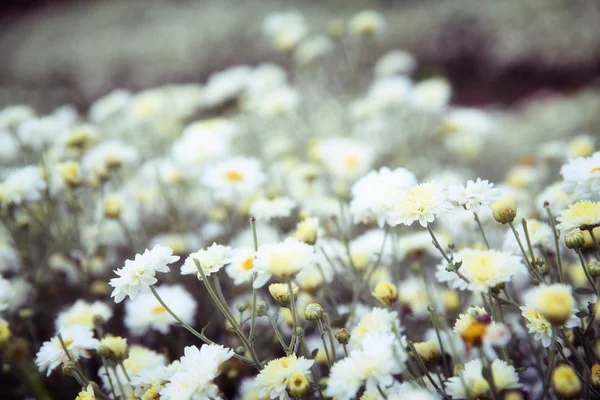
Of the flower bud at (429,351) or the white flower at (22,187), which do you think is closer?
the flower bud at (429,351)

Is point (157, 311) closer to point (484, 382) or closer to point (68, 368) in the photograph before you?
point (68, 368)

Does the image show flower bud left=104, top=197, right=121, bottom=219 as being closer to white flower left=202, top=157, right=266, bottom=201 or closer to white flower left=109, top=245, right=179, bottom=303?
white flower left=202, top=157, right=266, bottom=201

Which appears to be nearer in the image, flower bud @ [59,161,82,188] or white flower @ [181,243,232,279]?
white flower @ [181,243,232,279]

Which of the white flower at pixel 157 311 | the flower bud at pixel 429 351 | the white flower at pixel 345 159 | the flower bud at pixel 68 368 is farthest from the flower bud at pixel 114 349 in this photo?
the white flower at pixel 345 159

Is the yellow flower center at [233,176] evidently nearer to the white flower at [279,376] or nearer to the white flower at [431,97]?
the white flower at [279,376]

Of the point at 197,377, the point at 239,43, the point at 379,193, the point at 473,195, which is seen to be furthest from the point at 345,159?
the point at 239,43

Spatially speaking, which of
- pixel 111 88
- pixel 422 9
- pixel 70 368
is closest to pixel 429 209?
pixel 70 368

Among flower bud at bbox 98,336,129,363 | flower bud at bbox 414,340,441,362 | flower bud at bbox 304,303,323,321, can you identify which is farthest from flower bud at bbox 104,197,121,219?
flower bud at bbox 414,340,441,362
